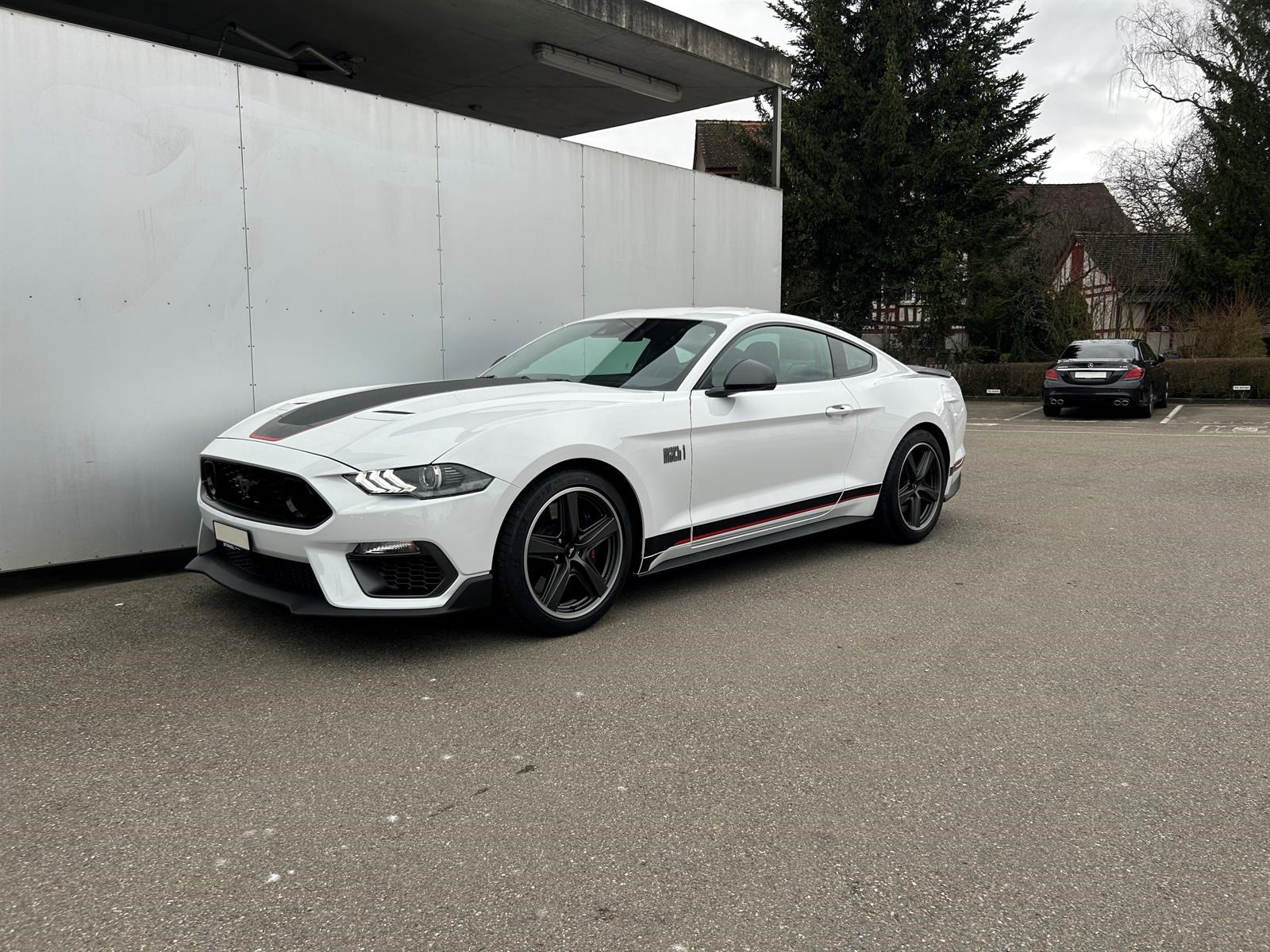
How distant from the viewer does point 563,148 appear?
802cm

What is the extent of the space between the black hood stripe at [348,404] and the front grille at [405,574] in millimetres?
843

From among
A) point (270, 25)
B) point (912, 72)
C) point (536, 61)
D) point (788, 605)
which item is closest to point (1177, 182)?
point (912, 72)

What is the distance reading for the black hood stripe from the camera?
14.9 ft

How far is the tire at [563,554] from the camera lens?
4184mm

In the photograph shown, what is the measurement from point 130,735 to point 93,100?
3849 mm

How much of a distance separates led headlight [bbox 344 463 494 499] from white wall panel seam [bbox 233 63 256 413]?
104 inches

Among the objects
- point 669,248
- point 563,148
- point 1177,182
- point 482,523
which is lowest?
point 482,523

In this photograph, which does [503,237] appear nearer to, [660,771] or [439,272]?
[439,272]

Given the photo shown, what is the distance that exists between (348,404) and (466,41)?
6.36 m

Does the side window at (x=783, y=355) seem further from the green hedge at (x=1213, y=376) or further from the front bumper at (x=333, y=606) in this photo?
the green hedge at (x=1213, y=376)

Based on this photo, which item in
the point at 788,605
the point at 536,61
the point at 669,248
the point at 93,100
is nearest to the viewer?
the point at 788,605

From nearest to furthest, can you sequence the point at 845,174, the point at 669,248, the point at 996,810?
1. the point at 996,810
2. the point at 669,248
3. the point at 845,174

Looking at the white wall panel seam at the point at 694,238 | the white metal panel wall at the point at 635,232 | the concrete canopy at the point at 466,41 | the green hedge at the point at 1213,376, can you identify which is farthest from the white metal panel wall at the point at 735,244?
the green hedge at the point at 1213,376

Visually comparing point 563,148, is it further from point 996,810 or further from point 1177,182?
point 1177,182
